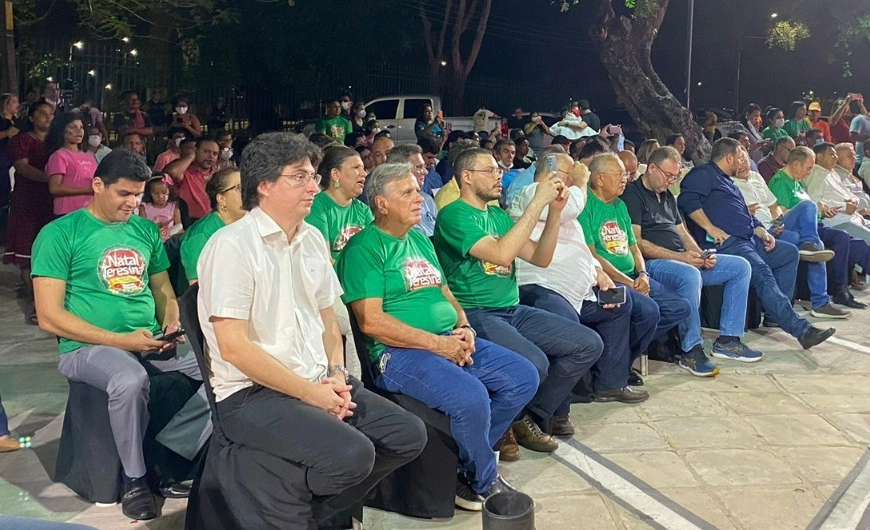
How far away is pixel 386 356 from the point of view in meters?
3.72

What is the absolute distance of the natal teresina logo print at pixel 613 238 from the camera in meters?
5.57

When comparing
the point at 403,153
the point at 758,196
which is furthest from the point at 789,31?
the point at 403,153

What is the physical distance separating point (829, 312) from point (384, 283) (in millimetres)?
Answer: 5196

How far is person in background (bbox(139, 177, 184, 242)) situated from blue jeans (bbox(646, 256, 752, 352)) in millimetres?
3468

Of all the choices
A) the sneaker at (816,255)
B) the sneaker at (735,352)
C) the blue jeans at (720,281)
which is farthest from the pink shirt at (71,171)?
the sneaker at (816,255)

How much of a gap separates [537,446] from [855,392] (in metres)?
2.41

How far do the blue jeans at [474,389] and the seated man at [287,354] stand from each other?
0.35 metres

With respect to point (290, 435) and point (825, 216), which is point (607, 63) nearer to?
point (825, 216)

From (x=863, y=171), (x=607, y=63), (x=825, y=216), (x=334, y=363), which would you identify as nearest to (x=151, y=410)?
(x=334, y=363)

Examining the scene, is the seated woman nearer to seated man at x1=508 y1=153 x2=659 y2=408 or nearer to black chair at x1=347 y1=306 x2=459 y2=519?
black chair at x1=347 y1=306 x2=459 y2=519

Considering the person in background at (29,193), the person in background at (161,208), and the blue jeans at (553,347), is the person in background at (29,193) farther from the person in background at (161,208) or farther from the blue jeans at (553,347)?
the blue jeans at (553,347)

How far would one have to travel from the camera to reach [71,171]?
638 cm

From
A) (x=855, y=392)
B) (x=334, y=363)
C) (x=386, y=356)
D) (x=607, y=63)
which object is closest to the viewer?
(x=334, y=363)

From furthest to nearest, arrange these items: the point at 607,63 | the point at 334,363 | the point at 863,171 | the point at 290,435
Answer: the point at 607,63
the point at 863,171
the point at 334,363
the point at 290,435
